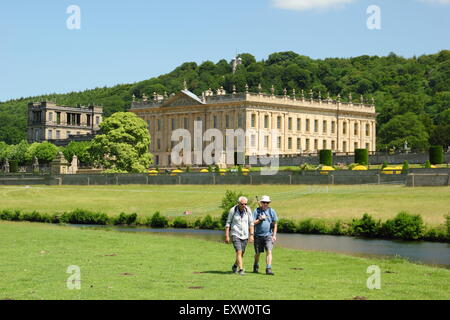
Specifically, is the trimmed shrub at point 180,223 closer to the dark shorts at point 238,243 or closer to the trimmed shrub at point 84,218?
the trimmed shrub at point 84,218

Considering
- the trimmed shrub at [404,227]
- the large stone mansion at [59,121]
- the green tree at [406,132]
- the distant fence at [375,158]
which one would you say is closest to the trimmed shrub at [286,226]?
the trimmed shrub at [404,227]

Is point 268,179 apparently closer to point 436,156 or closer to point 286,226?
point 286,226

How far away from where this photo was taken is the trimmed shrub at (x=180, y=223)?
3781 cm

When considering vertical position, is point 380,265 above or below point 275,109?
below

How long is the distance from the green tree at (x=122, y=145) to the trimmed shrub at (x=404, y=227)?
5102 centimetres

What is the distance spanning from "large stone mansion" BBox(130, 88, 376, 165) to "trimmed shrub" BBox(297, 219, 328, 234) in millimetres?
66010

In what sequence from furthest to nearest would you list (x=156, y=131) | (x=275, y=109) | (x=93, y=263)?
(x=156, y=131) < (x=275, y=109) < (x=93, y=263)

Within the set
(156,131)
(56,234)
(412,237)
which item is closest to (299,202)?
(412,237)

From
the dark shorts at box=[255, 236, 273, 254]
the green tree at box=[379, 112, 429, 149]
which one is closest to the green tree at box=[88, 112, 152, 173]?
the green tree at box=[379, 112, 429, 149]

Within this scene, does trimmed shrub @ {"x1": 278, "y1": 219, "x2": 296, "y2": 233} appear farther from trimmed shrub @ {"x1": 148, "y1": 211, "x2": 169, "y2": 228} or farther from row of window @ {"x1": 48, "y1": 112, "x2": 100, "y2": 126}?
row of window @ {"x1": 48, "y1": 112, "x2": 100, "y2": 126}

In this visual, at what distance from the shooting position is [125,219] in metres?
40.0
